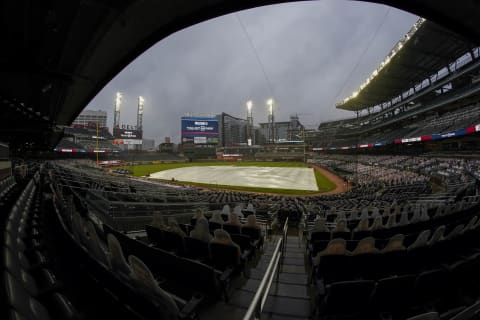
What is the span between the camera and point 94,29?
3.30 meters

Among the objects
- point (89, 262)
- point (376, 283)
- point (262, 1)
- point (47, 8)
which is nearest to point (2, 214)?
point (89, 262)

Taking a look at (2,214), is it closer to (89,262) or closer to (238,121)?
(89,262)

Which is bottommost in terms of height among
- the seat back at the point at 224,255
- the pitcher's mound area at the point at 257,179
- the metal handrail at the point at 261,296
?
the pitcher's mound area at the point at 257,179

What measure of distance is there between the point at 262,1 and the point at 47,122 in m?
11.0

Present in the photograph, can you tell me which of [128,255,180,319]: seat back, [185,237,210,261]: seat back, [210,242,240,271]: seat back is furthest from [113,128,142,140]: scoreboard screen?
[128,255,180,319]: seat back

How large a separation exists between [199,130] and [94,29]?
70959 millimetres

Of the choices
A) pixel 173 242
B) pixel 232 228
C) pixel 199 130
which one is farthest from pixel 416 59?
pixel 199 130

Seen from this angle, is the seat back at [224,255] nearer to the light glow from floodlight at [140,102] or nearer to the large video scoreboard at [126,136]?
the large video scoreboard at [126,136]

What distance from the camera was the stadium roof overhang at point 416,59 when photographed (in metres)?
23.4

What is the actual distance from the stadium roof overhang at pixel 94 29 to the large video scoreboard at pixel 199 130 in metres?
68.4

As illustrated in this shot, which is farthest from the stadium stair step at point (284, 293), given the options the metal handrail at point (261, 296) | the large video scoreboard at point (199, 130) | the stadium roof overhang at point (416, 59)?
the large video scoreboard at point (199, 130)

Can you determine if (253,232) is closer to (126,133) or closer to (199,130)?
(126,133)

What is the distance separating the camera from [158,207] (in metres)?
6.98

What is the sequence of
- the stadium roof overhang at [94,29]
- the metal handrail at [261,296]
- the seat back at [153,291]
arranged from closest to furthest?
the metal handrail at [261,296], the seat back at [153,291], the stadium roof overhang at [94,29]
